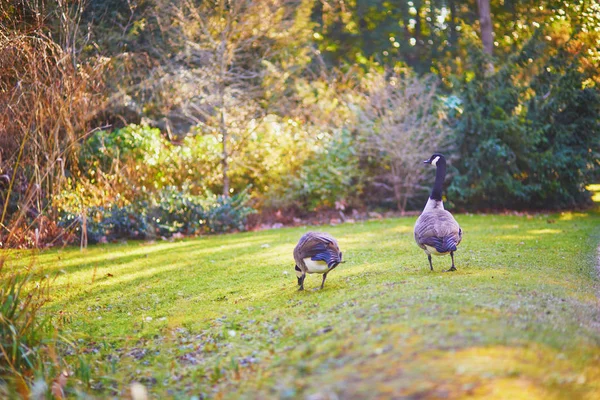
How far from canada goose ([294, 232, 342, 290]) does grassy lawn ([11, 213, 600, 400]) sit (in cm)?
41

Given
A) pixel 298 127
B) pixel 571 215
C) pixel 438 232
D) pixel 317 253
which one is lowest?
pixel 571 215

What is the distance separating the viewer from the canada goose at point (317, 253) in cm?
668

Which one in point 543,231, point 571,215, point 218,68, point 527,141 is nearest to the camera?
point 543,231

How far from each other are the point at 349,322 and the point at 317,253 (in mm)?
1438

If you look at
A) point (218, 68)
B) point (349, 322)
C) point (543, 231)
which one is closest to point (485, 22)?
point (218, 68)

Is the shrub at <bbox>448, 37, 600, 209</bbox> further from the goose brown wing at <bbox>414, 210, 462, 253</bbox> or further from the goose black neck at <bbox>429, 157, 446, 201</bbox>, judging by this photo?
the goose brown wing at <bbox>414, 210, 462, 253</bbox>

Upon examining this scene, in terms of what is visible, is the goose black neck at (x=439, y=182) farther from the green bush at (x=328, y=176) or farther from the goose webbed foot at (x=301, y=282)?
the green bush at (x=328, y=176)

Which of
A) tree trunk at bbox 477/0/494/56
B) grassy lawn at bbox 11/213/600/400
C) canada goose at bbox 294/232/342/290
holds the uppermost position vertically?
tree trunk at bbox 477/0/494/56

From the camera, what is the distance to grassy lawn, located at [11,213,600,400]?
386 centimetres

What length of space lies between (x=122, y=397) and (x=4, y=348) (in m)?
1.40

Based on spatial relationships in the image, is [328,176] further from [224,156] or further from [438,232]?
[438,232]

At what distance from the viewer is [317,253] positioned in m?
6.71

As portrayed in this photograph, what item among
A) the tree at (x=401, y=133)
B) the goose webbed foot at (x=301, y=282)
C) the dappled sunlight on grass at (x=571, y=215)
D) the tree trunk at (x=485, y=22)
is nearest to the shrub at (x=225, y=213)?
the tree at (x=401, y=133)

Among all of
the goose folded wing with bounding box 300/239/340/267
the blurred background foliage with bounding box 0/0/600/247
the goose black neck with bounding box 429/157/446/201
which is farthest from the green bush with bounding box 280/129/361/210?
the goose folded wing with bounding box 300/239/340/267
